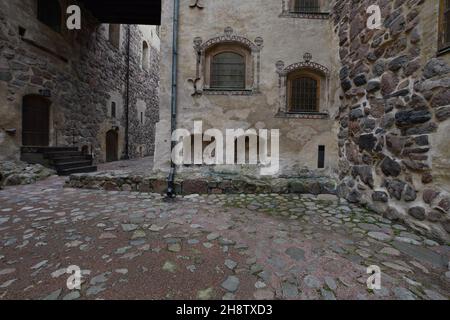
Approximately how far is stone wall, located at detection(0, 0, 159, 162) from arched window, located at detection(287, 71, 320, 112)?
7.94 meters

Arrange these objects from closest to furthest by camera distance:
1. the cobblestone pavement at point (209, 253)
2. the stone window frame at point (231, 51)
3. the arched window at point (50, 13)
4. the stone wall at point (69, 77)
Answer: the cobblestone pavement at point (209, 253) < the stone window frame at point (231, 51) < the stone wall at point (69, 77) < the arched window at point (50, 13)

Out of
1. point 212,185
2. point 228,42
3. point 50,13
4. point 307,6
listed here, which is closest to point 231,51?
point 228,42

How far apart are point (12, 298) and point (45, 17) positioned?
919 cm

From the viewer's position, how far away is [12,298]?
5.34 ft

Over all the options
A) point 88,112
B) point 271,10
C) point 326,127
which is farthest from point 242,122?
point 88,112

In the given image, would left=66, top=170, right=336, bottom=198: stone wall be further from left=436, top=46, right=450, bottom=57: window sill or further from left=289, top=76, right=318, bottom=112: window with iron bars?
left=436, top=46, right=450, bottom=57: window sill

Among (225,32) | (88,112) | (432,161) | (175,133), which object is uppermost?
(225,32)

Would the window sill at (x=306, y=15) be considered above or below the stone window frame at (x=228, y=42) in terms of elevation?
above

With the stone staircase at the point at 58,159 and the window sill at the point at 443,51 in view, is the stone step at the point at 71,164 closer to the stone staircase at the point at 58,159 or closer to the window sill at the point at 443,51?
the stone staircase at the point at 58,159

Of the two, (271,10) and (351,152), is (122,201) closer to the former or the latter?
(351,152)

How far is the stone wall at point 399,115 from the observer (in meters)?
2.69

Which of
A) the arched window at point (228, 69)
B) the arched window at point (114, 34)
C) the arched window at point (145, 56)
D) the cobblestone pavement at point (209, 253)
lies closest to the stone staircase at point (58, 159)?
the cobblestone pavement at point (209, 253)

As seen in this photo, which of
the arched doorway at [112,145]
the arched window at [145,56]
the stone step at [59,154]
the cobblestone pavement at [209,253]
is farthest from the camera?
the arched window at [145,56]

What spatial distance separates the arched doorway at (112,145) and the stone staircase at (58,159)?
2976mm
